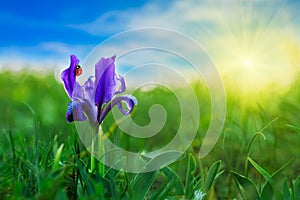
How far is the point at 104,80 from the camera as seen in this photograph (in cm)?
173

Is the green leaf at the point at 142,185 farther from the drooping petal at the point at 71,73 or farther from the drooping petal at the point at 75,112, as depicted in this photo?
the drooping petal at the point at 71,73

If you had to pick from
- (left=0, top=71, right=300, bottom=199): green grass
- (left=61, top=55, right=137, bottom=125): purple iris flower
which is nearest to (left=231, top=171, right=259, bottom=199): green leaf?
(left=0, top=71, right=300, bottom=199): green grass

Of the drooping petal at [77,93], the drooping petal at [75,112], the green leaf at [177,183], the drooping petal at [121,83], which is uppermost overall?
the drooping petal at [121,83]

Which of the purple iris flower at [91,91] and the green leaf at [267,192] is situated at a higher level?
the purple iris flower at [91,91]

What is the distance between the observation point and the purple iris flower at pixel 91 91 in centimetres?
173

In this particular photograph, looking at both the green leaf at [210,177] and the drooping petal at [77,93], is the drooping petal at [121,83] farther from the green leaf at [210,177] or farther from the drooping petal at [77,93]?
the green leaf at [210,177]

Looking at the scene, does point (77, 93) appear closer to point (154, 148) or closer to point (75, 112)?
point (75, 112)

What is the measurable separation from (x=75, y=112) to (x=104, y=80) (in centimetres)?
16

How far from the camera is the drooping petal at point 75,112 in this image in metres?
1.73

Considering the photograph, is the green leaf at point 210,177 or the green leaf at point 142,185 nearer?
the green leaf at point 142,185

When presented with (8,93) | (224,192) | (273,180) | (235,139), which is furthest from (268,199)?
(8,93)

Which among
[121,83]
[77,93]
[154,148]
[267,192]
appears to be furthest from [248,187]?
[154,148]

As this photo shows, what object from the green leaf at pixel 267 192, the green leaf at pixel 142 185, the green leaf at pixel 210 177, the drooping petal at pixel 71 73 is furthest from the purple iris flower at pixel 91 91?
the green leaf at pixel 267 192

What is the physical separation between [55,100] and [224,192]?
2.17 m
